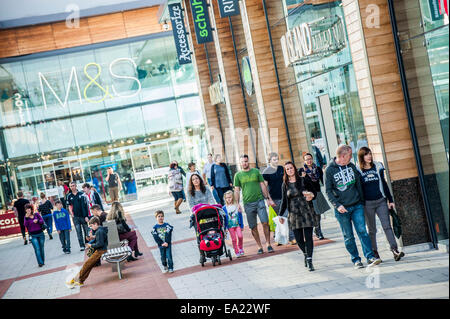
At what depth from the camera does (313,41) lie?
1218 centimetres

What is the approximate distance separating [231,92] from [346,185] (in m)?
11.4

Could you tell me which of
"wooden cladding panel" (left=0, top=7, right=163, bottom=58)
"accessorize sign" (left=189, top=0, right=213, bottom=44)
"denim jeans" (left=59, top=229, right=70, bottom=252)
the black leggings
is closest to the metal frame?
the black leggings

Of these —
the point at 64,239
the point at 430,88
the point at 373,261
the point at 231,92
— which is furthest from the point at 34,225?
the point at 430,88

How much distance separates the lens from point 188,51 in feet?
78.0

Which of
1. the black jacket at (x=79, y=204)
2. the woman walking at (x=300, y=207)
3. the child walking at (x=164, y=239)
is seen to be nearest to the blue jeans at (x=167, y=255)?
the child walking at (x=164, y=239)

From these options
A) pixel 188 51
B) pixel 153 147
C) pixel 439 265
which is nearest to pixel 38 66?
pixel 153 147

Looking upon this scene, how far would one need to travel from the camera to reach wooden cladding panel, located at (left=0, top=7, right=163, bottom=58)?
32.1 metres

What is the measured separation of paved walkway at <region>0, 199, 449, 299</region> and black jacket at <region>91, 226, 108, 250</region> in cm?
65

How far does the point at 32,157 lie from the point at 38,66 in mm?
5078

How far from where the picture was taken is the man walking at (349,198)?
8047mm

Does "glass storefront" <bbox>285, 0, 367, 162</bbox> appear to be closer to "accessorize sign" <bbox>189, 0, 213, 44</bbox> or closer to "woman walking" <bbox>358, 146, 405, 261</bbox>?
"woman walking" <bbox>358, 146, 405, 261</bbox>

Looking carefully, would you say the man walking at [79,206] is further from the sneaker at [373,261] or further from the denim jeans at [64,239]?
the sneaker at [373,261]

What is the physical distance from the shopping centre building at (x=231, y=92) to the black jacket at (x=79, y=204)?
5080mm
